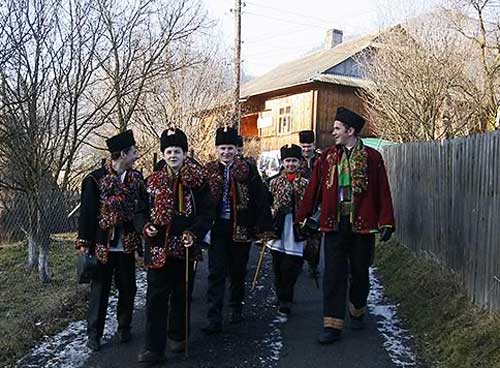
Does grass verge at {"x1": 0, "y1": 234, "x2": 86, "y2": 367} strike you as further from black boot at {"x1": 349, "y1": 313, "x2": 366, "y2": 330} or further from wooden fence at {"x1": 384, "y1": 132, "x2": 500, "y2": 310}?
wooden fence at {"x1": 384, "y1": 132, "x2": 500, "y2": 310}

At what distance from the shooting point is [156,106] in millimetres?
18547

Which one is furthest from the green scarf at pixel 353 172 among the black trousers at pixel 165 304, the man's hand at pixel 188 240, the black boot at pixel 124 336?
the black boot at pixel 124 336

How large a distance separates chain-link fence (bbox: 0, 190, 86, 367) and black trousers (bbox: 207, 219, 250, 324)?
5.38ft

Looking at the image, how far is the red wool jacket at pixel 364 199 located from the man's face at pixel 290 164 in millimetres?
1305

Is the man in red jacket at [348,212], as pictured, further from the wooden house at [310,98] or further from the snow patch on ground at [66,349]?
the wooden house at [310,98]

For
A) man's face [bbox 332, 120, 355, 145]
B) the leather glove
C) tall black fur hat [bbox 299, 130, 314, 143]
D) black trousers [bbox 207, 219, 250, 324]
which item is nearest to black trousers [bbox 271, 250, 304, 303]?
black trousers [bbox 207, 219, 250, 324]

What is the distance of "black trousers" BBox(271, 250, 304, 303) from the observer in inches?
276

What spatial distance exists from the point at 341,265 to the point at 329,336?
683 mm

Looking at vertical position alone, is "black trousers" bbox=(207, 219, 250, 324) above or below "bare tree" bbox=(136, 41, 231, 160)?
below

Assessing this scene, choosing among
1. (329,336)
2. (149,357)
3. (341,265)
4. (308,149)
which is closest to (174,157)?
(149,357)

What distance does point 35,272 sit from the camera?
10.4 meters

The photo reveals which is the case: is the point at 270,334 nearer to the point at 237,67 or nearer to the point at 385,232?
the point at 385,232

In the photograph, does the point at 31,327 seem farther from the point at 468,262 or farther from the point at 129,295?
the point at 468,262

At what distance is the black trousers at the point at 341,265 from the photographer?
5898 millimetres
